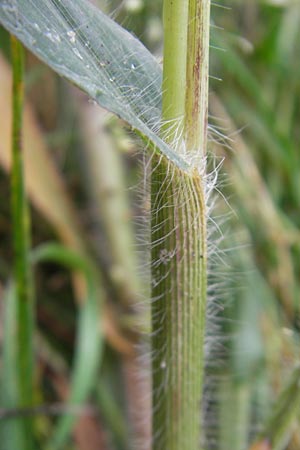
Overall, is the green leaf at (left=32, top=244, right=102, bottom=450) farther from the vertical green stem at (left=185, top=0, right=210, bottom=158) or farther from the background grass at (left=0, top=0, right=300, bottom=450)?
the vertical green stem at (left=185, top=0, right=210, bottom=158)

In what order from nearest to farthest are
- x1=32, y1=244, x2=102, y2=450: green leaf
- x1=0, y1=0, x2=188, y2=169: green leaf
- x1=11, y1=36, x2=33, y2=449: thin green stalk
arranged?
x1=0, y1=0, x2=188, y2=169: green leaf, x1=11, y1=36, x2=33, y2=449: thin green stalk, x1=32, y1=244, x2=102, y2=450: green leaf

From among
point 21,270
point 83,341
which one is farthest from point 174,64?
point 83,341

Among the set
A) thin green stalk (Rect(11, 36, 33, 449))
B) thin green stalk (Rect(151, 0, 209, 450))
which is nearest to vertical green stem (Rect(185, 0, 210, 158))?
Answer: thin green stalk (Rect(151, 0, 209, 450))

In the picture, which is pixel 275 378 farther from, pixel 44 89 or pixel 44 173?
pixel 44 89

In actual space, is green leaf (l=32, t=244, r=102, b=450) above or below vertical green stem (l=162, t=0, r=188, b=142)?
below

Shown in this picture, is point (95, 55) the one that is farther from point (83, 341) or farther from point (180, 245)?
point (83, 341)

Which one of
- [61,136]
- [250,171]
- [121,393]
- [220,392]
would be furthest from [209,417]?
[61,136]

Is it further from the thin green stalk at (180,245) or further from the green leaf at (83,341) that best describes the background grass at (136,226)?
the thin green stalk at (180,245)
